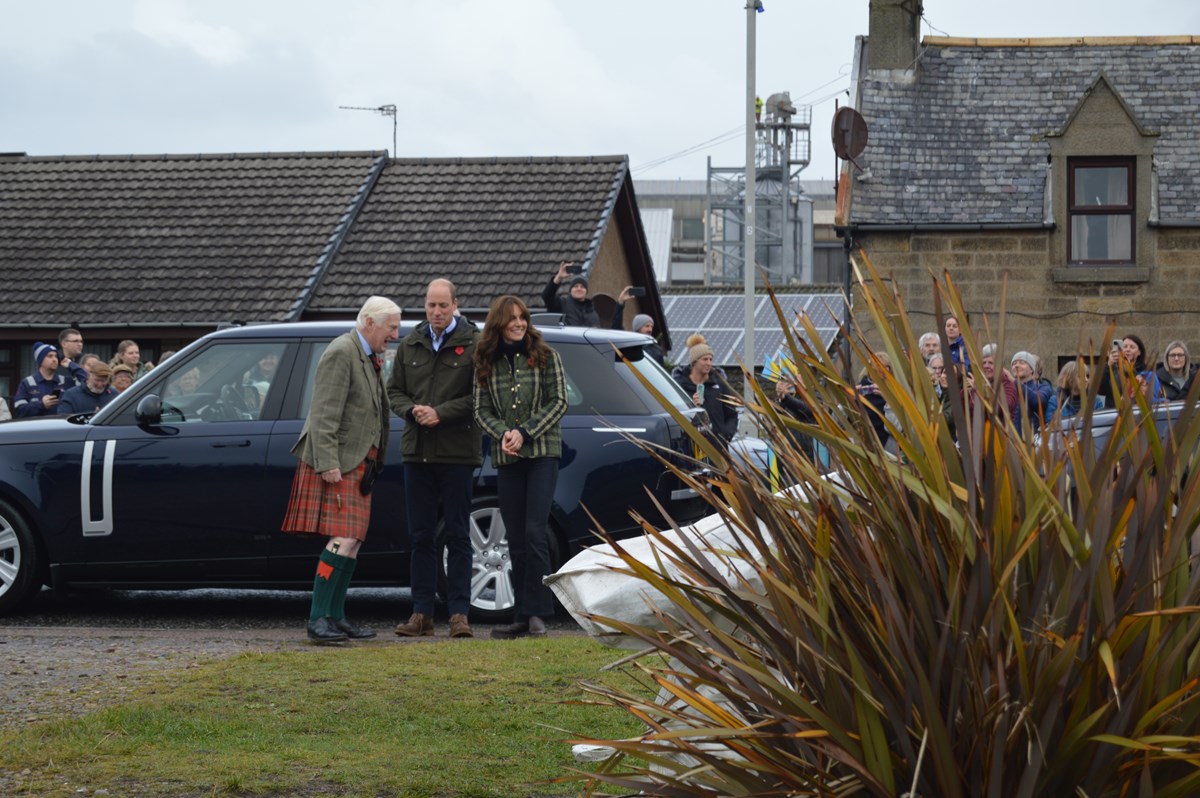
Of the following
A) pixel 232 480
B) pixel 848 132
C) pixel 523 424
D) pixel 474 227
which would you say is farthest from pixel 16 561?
pixel 474 227

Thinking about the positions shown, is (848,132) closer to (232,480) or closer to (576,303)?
(576,303)

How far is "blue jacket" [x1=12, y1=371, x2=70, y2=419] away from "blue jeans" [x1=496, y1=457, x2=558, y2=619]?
6.18 m

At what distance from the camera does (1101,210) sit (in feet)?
83.1

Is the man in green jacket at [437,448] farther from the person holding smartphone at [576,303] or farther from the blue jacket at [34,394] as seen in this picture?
the blue jacket at [34,394]

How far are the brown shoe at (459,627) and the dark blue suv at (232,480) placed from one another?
0.92 metres

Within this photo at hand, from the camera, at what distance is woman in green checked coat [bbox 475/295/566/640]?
9.09m

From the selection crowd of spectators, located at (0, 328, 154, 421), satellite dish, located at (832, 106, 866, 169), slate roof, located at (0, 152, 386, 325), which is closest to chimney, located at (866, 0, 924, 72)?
satellite dish, located at (832, 106, 866, 169)

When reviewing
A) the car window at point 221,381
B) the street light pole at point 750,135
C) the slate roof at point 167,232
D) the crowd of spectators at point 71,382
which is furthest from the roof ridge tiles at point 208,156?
the car window at point 221,381

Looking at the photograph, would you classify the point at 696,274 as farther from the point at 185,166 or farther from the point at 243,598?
the point at 243,598

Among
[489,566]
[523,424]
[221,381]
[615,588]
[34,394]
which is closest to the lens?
[615,588]

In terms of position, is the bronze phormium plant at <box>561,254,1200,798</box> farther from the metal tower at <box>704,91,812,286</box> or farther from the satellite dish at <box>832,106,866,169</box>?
the metal tower at <box>704,91,812,286</box>

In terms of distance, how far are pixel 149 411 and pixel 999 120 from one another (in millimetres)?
19340

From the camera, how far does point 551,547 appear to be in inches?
398

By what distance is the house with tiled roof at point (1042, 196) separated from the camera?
81.5 feet
